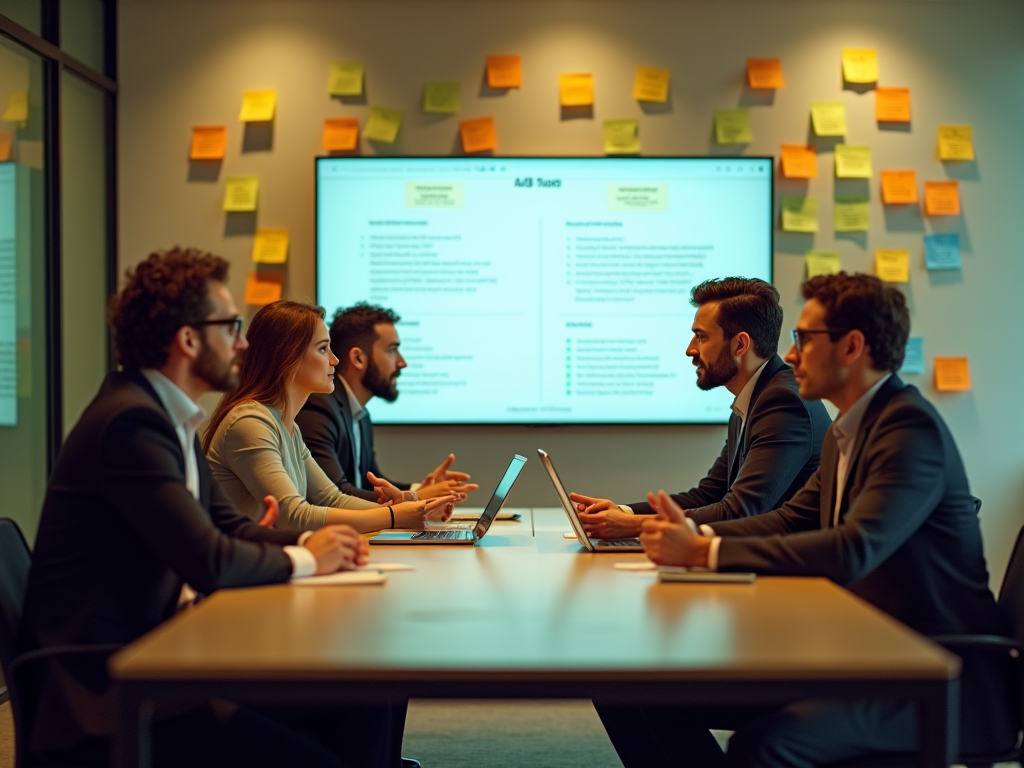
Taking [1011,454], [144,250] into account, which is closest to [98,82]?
[144,250]

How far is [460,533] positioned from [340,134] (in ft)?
7.41

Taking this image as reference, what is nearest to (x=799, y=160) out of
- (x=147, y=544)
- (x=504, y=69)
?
(x=504, y=69)

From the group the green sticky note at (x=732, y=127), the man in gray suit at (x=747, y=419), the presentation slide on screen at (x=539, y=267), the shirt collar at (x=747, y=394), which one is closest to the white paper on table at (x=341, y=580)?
the man in gray suit at (x=747, y=419)

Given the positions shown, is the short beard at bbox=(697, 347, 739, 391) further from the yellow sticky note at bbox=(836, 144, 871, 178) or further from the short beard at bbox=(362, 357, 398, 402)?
the yellow sticky note at bbox=(836, 144, 871, 178)

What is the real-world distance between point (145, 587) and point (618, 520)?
114 cm

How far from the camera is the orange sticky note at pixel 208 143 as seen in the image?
4.43 meters

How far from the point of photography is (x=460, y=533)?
276 cm

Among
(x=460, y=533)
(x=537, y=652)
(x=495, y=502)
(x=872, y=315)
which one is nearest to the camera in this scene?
(x=537, y=652)

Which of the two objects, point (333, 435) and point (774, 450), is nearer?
point (774, 450)

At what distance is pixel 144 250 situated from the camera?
4.47 m

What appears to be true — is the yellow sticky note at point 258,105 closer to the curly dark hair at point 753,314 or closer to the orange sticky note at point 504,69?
the orange sticky note at point 504,69

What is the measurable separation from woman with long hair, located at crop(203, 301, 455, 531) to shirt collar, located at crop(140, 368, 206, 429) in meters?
0.72

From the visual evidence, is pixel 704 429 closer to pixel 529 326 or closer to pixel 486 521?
pixel 529 326

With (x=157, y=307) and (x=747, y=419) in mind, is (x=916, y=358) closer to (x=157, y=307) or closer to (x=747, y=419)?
(x=747, y=419)
